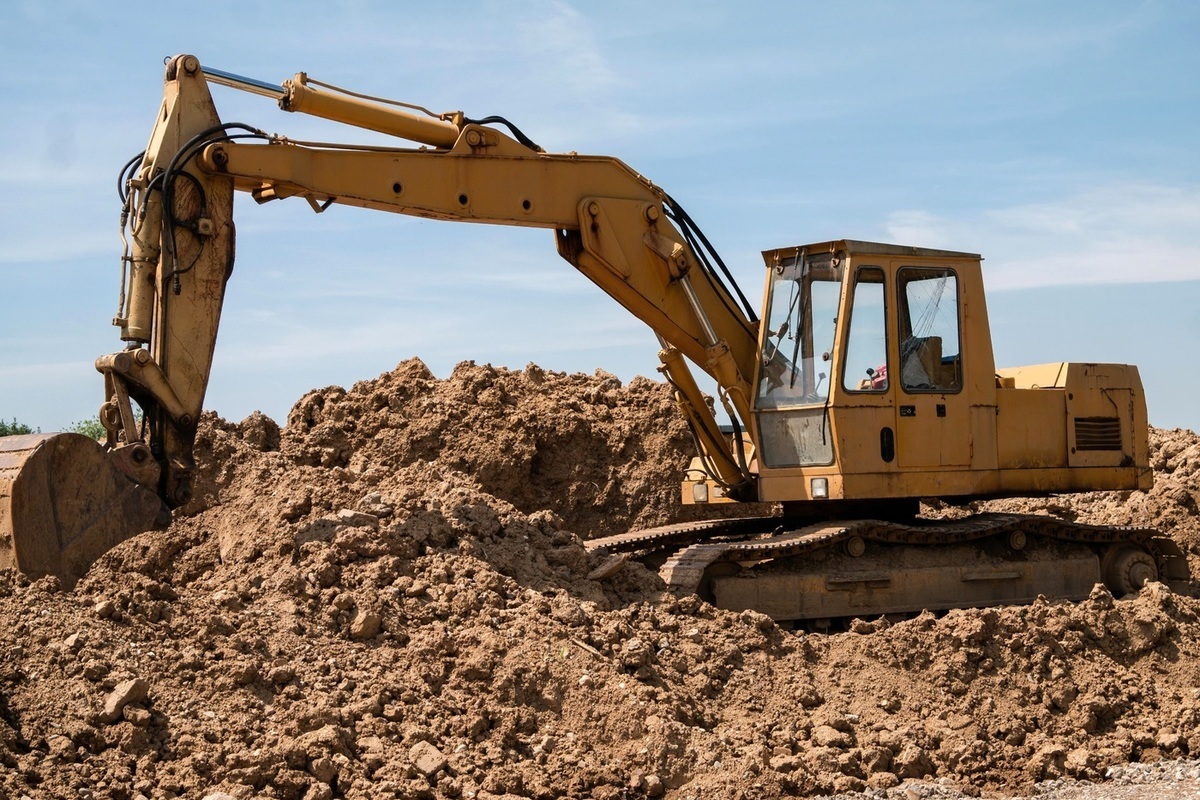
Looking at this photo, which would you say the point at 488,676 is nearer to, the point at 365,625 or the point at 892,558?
the point at 365,625

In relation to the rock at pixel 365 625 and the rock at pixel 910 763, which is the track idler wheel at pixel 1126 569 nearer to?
the rock at pixel 910 763

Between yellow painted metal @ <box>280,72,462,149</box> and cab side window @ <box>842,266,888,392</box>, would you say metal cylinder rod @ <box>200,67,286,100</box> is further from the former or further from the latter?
cab side window @ <box>842,266,888,392</box>

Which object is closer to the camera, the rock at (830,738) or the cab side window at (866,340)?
the rock at (830,738)

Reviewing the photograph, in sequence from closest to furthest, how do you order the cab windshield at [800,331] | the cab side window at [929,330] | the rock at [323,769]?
the rock at [323,769], the cab windshield at [800,331], the cab side window at [929,330]

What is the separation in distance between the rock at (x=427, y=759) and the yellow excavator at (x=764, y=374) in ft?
7.80

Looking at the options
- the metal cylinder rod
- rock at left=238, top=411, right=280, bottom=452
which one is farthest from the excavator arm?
rock at left=238, top=411, right=280, bottom=452

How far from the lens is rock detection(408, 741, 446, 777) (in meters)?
7.23

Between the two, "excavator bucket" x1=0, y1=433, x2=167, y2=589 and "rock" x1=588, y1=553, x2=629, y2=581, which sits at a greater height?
"excavator bucket" x1=0, y1=433, x2=167, y2=589

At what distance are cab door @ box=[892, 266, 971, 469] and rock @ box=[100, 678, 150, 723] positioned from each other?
5810 mm

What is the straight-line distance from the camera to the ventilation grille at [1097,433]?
11469 mm

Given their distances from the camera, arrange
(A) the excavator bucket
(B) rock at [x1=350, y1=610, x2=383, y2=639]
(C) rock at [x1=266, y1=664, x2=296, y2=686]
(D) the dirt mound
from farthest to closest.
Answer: (B) rock at [x1=350, y1=610, x2=383, y2=639], (A) the excavator bucket, (C) rock at [x1=266, y1=664, x2=296, y2=686], (D) the dirt mound

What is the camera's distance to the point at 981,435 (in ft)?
35.6

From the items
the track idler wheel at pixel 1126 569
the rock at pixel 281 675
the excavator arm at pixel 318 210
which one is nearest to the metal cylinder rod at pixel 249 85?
the excavator arm at pixel 318 210

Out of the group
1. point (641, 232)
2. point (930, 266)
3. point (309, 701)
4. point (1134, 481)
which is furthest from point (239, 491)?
point (1134, 481)
